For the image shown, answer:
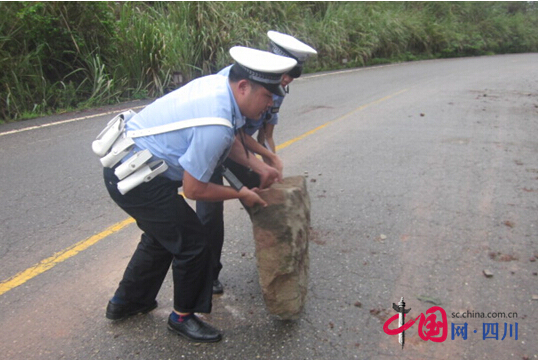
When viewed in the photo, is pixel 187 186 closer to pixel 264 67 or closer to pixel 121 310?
pixel 264 67

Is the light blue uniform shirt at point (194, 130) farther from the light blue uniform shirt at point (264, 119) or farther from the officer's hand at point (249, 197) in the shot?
the light blue uniform shirt at point (264, 119)

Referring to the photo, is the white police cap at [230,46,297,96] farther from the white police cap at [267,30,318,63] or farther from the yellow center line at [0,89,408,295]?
the yellow center line at [0,89,408,295]

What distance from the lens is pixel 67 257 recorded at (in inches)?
151

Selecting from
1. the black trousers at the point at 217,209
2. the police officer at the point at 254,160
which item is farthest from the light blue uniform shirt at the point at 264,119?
the black trousers at the point at 217,209

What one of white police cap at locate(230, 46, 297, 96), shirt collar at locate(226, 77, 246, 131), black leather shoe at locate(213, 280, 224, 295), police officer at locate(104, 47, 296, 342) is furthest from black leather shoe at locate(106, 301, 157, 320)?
white police cap at locate(230, 46, 297, 96)

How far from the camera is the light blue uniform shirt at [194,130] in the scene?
7.70 ft

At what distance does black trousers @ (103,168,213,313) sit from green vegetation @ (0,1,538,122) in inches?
278

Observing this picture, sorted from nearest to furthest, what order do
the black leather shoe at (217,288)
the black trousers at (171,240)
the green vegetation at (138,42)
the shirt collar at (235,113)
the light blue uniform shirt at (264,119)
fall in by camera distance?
the shirt collar at (235,113), the black trousers at (171,240), the light blue uniform shirt at (264,119), the black leather shoe at (217,288), the green vegetation at (138,42)

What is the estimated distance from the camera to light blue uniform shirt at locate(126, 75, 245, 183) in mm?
2348

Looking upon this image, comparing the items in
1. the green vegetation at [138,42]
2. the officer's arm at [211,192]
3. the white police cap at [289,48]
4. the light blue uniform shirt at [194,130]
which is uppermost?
the white police cap at [289,48]

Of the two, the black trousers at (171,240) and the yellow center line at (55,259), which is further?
the yellow center line at (55,259)

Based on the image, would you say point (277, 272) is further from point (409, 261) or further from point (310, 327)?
point (409, 261)

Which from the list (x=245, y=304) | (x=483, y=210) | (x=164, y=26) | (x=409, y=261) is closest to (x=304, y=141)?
(x=483, y=210)

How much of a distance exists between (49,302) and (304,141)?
466cm
